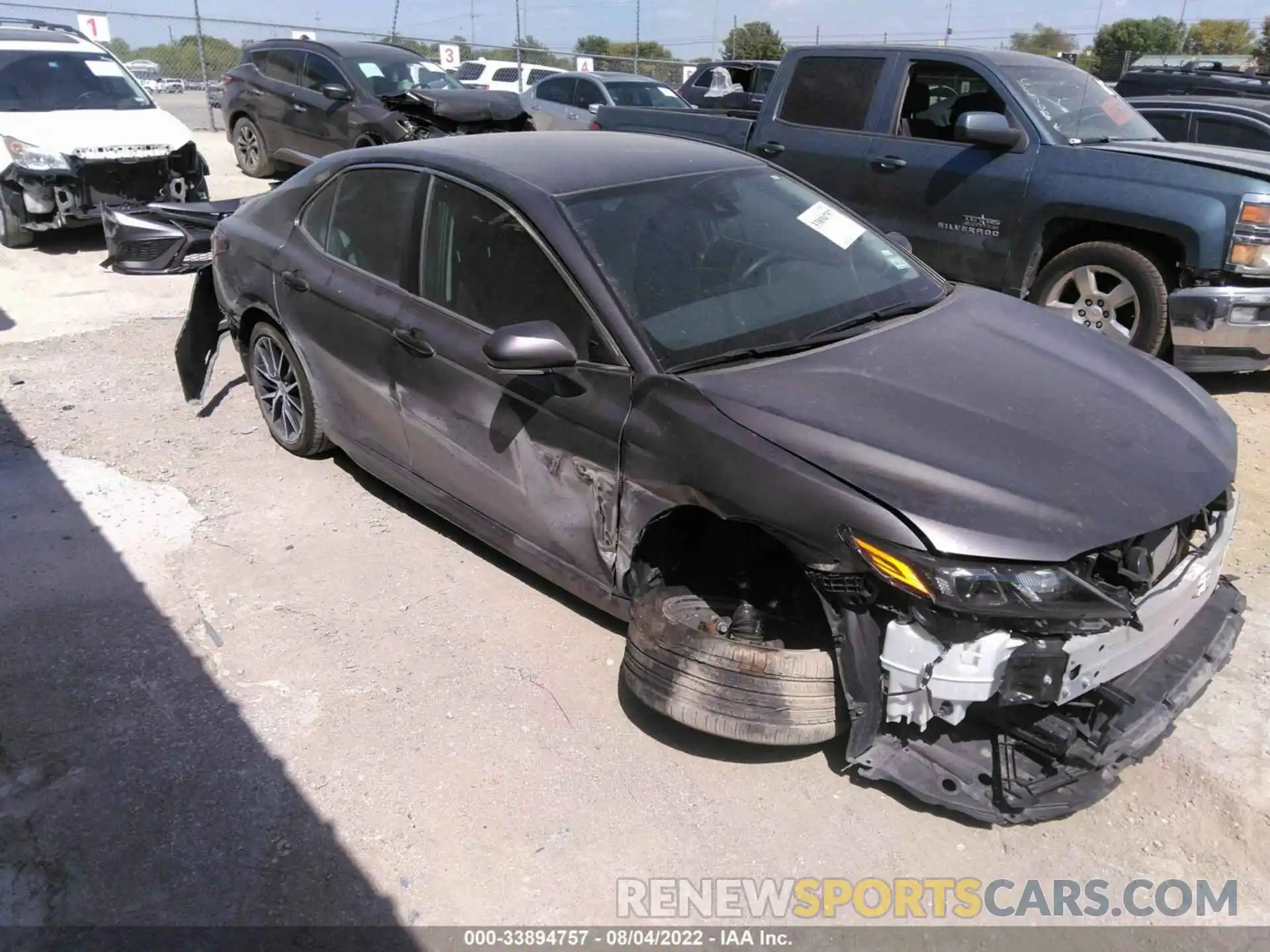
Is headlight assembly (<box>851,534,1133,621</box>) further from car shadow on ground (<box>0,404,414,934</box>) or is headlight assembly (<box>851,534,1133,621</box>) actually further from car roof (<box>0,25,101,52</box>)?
car roof (<box>0,25,101,52</box>)

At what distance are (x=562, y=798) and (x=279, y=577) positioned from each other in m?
1.76

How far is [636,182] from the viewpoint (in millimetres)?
3492

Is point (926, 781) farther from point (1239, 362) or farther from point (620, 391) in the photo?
point (1239, 362)

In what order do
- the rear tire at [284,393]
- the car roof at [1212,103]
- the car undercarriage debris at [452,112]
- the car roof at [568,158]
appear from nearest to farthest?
the car roof at [568,158]
the rear tire at [284,393]
the car roof at [1212,103]
the car undercarriage debris at [452,112]

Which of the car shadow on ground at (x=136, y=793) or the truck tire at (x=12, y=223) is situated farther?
the truck tire at (x=12, y=223)

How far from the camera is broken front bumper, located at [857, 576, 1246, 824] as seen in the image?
8.36 feet

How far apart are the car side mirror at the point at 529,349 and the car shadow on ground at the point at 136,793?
144cm

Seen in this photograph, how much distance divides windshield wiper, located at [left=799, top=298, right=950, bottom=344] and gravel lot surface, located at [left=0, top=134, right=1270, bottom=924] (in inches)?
41.6

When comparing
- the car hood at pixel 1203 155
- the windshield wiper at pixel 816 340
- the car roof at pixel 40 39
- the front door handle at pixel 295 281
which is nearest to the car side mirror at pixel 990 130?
the car hood at pixel 1203 155

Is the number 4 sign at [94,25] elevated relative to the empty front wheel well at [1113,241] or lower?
elevated

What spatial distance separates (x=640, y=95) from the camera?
13398 millimetres

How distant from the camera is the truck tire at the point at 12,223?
28.3ft

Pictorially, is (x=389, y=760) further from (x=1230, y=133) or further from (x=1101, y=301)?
(x=1230, y=133)

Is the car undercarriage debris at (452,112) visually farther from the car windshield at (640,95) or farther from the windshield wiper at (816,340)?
the windshield wiper at (816,340)
